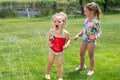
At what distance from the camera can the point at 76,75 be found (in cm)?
620

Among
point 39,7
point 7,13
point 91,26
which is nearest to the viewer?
point 91,26

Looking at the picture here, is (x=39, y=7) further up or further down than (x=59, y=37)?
further down

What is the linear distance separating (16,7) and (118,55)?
88.2 ft

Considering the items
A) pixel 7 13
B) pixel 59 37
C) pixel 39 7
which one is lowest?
pixel 39 7

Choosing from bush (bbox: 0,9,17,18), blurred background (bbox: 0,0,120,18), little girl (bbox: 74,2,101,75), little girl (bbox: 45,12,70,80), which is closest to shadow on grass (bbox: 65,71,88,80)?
little girl (bbox: 74,2,101,75)

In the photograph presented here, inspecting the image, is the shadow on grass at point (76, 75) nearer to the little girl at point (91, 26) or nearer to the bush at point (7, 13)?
the little girl at point (91, 26)

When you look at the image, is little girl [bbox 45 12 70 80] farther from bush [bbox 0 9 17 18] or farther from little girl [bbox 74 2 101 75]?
bush [bbox 0 9 17 18]

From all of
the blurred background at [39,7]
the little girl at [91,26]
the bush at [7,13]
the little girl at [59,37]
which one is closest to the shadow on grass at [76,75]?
the little girl at [91,26]

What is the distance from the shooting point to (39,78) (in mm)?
5887

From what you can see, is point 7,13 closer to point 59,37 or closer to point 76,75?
point 76,75

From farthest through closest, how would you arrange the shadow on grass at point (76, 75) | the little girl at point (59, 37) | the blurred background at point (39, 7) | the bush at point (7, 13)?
the blurred background at point (39, 7) → the bush at point (7, 13) → the shadow on grass at point (76, 75) → the little girl at point (59, 37)

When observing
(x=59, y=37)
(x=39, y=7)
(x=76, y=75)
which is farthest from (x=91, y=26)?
(x=39, y=7)

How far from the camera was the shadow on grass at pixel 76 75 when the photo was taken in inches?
236

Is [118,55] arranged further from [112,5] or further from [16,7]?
[112,5]
